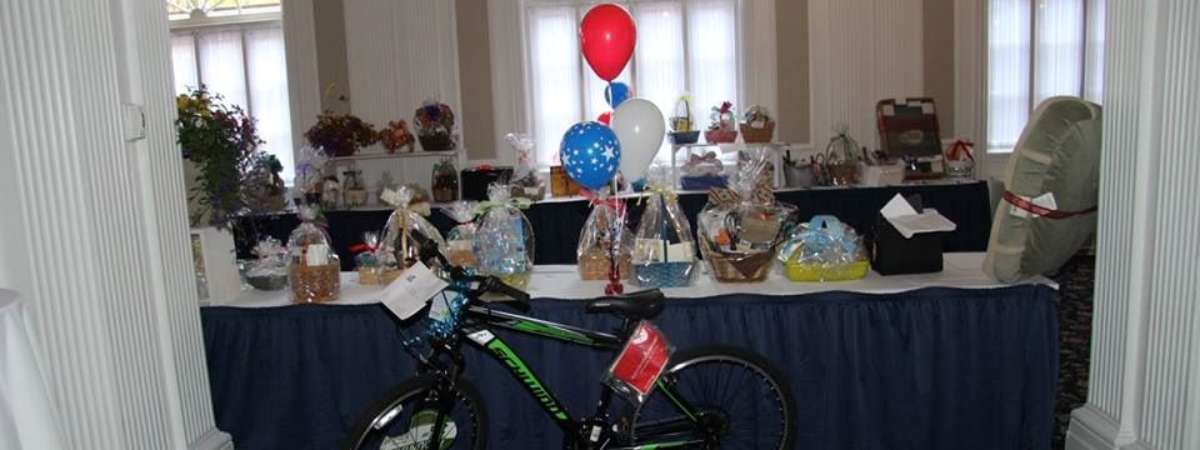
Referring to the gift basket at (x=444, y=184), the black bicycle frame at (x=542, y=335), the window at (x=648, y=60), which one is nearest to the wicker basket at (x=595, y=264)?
the black bicycle frame at (x=542, y=335)

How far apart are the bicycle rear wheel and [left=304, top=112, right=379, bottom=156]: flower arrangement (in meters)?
4.18

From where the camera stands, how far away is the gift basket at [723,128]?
6215 millimetres

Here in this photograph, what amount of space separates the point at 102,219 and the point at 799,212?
4.41 m

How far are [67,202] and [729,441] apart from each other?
2027 mm

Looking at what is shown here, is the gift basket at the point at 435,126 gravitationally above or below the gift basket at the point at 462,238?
above

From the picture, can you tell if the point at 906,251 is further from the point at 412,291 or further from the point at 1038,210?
the point at 412,291

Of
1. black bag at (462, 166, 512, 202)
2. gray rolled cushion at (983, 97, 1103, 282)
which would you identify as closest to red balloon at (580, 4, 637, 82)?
gray rolled cushion at (983, 97, 1103, 282)

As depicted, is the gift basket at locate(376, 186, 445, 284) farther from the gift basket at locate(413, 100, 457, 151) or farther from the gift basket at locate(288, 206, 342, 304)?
the gift basket at locate(413, 100, 457, 151)

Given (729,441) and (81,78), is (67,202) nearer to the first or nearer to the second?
(81,78)

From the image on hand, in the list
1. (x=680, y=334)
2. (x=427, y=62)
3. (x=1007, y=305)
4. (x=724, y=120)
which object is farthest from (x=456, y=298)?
(x=427, y=62)

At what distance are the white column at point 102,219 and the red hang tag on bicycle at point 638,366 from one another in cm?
131

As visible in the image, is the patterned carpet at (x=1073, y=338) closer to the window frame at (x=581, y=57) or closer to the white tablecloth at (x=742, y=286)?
the white tablecloth at (x=742, y=286)

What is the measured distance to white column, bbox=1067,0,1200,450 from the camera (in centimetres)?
206

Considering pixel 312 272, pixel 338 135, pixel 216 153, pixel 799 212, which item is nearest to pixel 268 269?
pixel 312 272
